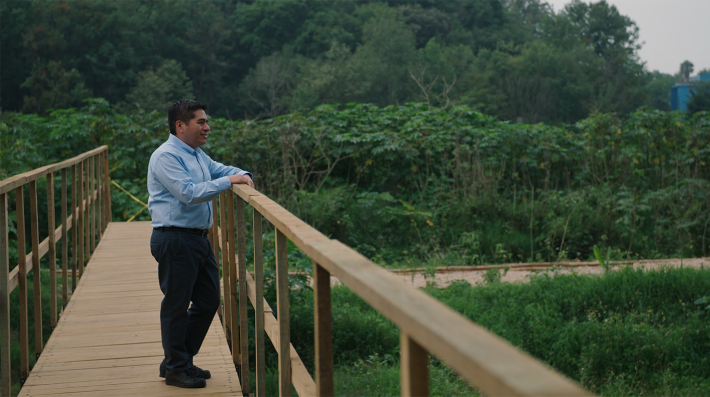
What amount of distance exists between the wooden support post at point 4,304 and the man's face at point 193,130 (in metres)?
0.79

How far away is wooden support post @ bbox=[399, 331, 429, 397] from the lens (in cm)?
93

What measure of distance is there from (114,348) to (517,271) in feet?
19.3

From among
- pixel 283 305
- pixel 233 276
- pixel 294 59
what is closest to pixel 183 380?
pixel 233 276

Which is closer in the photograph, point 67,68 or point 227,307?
point 227,307

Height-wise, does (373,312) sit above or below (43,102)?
below

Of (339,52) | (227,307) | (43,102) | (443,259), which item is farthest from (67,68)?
(227,307)

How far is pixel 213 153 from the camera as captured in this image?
1120 cm

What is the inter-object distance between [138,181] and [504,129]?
6743 mm

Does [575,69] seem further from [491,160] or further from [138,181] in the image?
[138,181]

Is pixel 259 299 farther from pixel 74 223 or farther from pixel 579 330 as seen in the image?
pixel 579 330

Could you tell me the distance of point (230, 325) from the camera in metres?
3.71

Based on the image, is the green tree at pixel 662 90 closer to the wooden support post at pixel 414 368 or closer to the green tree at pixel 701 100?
the green tree at pixel 701 100

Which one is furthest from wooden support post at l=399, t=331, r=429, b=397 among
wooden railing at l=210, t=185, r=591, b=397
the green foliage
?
the green foliage

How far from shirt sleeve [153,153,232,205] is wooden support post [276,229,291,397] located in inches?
33.4
